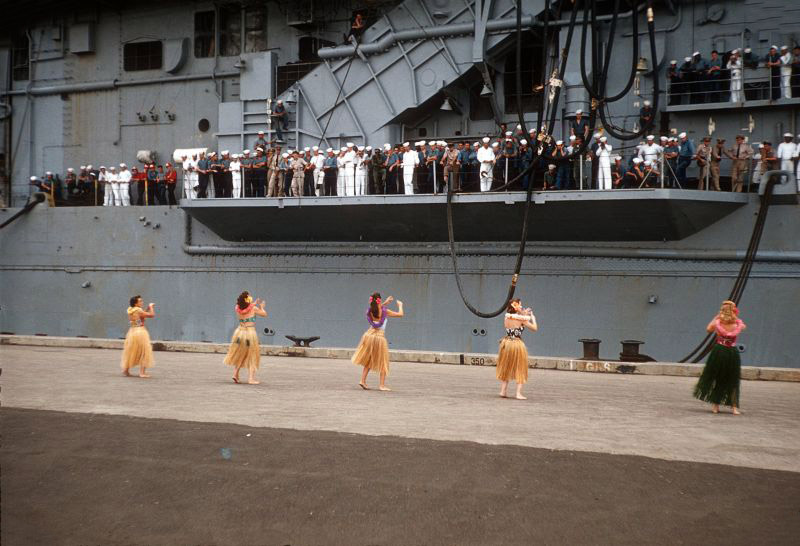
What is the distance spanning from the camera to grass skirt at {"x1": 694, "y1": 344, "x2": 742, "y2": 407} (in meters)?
11.2

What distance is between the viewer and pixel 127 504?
685 cm

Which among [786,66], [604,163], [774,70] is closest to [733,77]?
[774,70]

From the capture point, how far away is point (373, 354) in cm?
1347

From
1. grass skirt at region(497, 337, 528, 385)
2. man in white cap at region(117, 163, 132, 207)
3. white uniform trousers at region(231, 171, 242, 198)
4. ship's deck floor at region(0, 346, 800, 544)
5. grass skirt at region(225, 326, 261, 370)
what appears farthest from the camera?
man in white cap at region(117, 163, 132, 207)

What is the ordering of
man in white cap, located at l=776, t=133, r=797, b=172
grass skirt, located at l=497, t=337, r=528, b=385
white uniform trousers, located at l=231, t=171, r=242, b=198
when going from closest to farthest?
grass skirt, located at l=497, t=337, r=528, b=385 < man in white cap, located at l=776, t=133, r=797, b=172 < white uniform trousers, located at l=231, t=171, r=242, b=198

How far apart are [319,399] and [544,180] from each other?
30.4 feet

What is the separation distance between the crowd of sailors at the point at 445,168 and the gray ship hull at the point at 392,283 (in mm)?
1054

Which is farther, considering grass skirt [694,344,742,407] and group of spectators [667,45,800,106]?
group of spectators [667,45,800,106]

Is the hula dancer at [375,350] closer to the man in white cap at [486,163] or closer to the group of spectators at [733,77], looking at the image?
the man in white cap at [486,163]

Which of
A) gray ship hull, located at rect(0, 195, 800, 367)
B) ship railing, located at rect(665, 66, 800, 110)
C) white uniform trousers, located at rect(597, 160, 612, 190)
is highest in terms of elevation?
ship railing, located at rect(665, 66, 800, 110)

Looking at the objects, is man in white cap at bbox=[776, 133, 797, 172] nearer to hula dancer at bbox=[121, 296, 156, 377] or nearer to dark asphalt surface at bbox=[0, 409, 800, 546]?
dark asphalt surface at bbox=[0, 409, 800, 546]

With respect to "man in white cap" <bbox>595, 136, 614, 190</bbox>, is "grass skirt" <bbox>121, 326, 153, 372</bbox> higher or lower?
lower

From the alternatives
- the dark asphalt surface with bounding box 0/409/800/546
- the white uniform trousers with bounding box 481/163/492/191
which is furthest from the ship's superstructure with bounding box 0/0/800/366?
the dark asphalt surface with bounding box 0/409/800/546

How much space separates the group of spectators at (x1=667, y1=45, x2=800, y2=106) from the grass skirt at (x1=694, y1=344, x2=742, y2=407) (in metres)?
8.94
